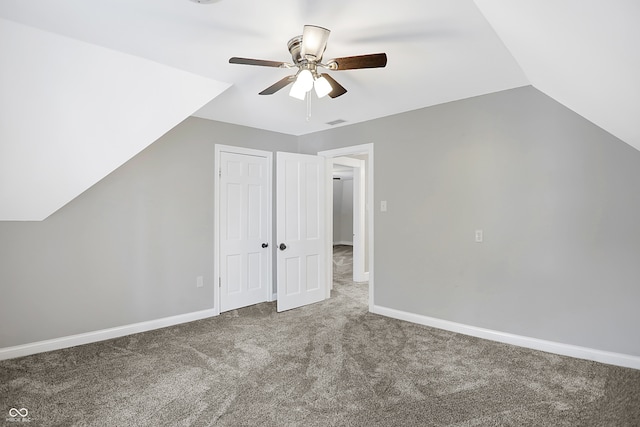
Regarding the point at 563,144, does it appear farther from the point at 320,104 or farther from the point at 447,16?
the point at 320,104

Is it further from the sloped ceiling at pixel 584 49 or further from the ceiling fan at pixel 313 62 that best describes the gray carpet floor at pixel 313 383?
the ceiling fan at pixel 313 62

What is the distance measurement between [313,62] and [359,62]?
33 cm

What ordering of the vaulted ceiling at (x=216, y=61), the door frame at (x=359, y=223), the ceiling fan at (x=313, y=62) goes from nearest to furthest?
1. the vaulted ceiling at (x=216, y=61)
2. the ceiling fan at (x=313, y=62)
3. the door frame at (x=359, y=223)

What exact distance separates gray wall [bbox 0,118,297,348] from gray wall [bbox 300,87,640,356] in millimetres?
2177

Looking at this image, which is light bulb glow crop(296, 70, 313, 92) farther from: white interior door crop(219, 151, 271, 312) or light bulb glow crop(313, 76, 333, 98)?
white interior door crop(219, 151, 271, 312)

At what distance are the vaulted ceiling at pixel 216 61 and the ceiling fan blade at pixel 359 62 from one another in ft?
0.89

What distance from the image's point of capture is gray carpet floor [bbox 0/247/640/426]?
6.94ft

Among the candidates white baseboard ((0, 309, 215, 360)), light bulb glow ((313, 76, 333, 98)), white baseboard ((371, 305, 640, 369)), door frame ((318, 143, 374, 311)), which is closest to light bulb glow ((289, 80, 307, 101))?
light bulb glow ((313, 76, 333, 98))

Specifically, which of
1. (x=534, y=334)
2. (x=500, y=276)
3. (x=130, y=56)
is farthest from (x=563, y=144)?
(x=130, y=56)

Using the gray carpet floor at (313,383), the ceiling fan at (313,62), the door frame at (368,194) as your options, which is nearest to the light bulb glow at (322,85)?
the ceiling fan at (313,62)

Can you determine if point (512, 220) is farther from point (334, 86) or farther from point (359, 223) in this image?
point (359, 223)

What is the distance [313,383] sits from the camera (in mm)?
2527

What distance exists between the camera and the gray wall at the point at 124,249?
298 centimetres

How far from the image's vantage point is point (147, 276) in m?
3.67
